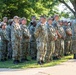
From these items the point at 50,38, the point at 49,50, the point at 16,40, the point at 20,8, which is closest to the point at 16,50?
the point at 16,40

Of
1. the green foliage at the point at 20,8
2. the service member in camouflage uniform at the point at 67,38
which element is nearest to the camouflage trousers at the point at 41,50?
the service member in camouflage uniform at the point at 67,38

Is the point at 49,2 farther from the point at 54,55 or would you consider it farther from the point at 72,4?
the point at 54,55

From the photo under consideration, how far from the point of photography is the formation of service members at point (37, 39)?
1448cm

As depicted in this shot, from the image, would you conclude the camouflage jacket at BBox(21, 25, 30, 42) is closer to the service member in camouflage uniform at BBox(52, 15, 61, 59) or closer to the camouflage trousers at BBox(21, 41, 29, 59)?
the camouflage trousers at BBox(21, 41, 29, 59)

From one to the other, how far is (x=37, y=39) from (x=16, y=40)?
3.28 feet

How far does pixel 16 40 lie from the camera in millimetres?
15055

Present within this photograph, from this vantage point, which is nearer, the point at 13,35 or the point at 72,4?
the point at 13,35

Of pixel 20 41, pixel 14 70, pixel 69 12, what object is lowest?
pixel 14 70

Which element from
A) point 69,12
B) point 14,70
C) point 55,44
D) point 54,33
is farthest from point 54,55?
point 69,12

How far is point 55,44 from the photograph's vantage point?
651 inches

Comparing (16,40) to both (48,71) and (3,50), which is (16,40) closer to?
(3,50)

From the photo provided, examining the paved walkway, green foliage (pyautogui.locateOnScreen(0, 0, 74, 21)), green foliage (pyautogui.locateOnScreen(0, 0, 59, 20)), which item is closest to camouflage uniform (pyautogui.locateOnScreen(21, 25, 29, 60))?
the paved walkway

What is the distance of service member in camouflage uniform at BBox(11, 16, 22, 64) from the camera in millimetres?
14922

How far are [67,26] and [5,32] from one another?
11.1 ft
